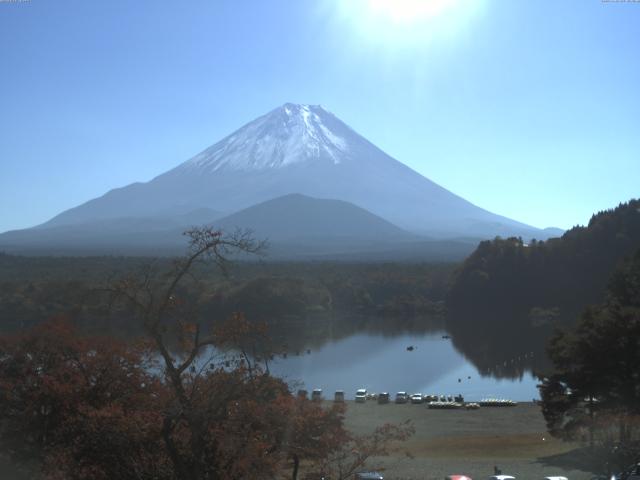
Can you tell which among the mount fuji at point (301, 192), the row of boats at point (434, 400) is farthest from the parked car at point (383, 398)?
the mount fuji at point (301, 192)

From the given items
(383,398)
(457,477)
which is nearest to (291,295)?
(383,398)

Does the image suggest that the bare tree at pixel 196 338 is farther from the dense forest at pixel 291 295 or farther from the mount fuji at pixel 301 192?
the mount fuji at pixel 301 192

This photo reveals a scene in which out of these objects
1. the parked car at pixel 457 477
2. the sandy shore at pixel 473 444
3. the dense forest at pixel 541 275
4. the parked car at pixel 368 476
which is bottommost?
the sandy shore at pixel 473 444

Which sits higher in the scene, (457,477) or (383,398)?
(457,477)

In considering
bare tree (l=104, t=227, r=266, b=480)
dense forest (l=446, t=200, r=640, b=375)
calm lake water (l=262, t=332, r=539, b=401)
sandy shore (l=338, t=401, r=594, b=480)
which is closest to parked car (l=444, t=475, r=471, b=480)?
sandy shore (l=338, t=401, r=594, b=480)

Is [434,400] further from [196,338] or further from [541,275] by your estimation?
[541,275]

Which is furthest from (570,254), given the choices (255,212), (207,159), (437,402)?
(207,159)

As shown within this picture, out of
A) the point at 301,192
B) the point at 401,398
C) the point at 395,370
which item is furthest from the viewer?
the point at 301,192
